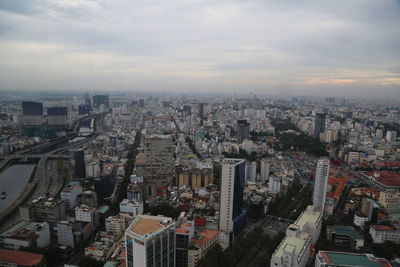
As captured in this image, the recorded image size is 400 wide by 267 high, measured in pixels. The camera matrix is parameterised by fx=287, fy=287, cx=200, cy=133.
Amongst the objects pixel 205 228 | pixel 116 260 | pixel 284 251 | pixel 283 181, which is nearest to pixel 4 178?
pixel 116 260

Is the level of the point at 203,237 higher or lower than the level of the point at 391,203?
higher

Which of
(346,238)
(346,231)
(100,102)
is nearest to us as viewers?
(346,238)

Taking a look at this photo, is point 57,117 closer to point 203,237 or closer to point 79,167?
point 79,167

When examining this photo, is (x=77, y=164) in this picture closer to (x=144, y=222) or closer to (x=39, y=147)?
(x=39, y=147)

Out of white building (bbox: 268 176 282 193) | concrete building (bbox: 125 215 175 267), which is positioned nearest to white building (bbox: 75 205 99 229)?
concrete building (bbox: 125 215 175 267)

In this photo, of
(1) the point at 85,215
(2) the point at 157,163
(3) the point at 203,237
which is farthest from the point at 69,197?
(3) the point at 203,237

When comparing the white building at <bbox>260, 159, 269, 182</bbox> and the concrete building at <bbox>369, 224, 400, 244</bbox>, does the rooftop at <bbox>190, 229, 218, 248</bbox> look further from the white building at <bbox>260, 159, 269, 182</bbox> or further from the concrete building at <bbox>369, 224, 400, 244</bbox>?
the white building at <bbox>260, 159, 269, 182</bbox>

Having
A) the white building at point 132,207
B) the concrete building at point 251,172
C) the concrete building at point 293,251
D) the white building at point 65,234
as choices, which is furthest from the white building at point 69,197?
the concrete building at point 251,172
